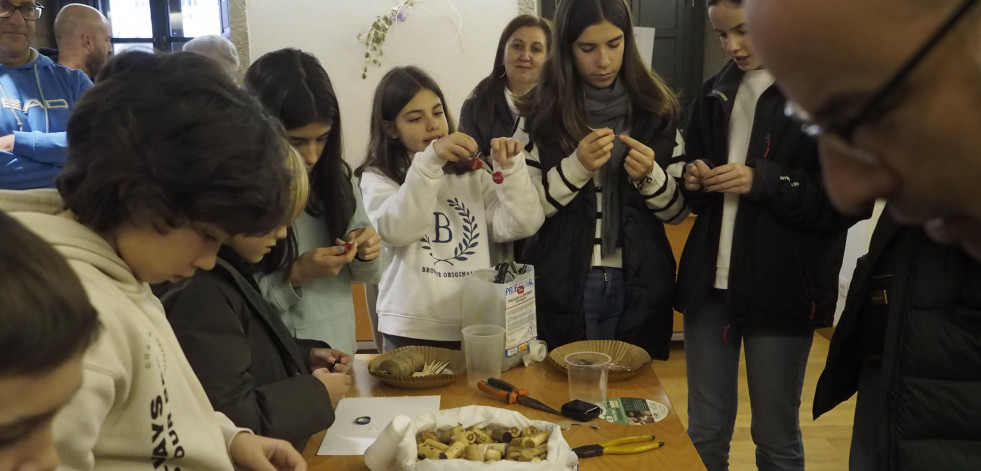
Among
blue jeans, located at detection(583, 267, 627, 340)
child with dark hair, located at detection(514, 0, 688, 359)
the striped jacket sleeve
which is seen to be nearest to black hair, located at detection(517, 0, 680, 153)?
child with dark hair, located at detection(514, 0, 688, 359)

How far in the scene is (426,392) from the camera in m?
1.56

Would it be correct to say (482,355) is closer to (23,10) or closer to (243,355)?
(243,355)

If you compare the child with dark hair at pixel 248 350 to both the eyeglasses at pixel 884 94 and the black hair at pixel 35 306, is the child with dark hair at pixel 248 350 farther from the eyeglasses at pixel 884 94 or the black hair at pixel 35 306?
the eyeglasses at pixel 884 94

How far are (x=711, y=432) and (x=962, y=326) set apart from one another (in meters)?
0.83

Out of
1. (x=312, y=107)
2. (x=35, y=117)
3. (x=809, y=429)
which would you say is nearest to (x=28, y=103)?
(x=35, y=117)

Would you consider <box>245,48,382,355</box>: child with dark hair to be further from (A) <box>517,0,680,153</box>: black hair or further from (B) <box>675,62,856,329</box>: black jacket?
(B) <box>675,62,856,329</box>: black jacket

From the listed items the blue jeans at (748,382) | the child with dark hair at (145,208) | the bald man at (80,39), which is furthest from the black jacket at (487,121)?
the bald man at (80,39)

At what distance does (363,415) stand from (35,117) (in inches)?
82.5

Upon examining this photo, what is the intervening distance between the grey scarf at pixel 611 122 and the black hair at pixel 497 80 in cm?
33

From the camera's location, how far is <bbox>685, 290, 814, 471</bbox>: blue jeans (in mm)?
1926

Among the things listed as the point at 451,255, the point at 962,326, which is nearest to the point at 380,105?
the point at 451,255

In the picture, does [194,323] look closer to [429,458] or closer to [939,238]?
[429,458]

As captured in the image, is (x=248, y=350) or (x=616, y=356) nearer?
(x=248, y=350)

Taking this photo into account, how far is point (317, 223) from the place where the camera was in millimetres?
1866
